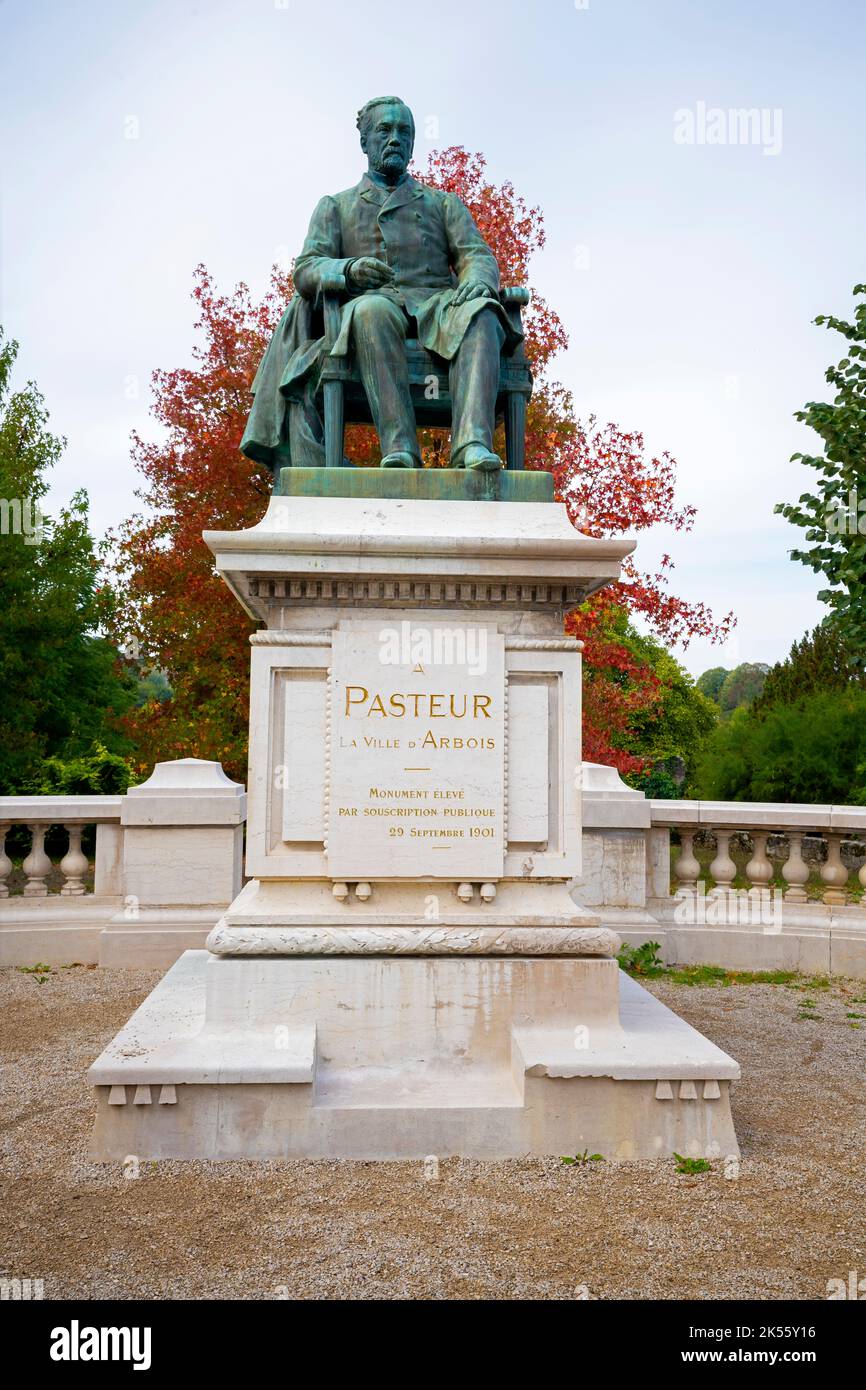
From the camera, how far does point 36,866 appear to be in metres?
7.19

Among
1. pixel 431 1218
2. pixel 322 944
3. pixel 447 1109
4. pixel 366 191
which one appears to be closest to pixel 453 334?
pixel 366 191

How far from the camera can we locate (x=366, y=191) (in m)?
4.77

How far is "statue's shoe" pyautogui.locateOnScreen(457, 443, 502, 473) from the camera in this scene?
14.0 feet

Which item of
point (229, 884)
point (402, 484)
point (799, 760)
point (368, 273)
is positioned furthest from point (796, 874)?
point (799, 760)

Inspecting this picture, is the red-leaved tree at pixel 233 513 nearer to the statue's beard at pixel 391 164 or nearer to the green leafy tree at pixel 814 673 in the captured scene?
the statue's beard at pixel 391 164

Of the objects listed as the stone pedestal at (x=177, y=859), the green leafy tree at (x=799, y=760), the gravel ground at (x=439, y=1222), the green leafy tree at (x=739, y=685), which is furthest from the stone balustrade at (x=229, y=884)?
the green leafy tree at (x=739, y=685)

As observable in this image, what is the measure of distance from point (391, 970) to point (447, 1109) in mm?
579

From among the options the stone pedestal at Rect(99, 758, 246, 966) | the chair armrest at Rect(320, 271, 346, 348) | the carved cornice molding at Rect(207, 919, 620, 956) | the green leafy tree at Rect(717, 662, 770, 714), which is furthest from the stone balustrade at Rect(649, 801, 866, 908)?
the green leafy tree at Rect(717, 662, 770, 714)

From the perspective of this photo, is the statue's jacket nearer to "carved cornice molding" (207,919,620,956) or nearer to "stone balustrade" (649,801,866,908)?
"carved cornice molding" (207,919,620,956)

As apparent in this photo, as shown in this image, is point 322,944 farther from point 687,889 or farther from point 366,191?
point 687,889

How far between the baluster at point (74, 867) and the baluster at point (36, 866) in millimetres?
136

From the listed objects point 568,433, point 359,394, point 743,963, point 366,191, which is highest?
point 568,433

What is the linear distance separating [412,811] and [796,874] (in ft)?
13.6

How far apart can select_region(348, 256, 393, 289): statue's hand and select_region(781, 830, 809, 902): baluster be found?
4780mm
